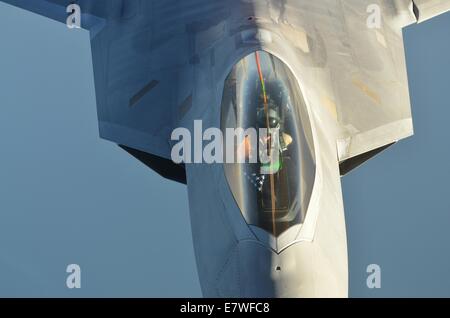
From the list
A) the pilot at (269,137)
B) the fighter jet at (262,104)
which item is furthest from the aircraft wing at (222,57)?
the pilot at (269,137)

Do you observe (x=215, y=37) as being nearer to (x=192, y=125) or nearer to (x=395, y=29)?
(x=192, y=125)

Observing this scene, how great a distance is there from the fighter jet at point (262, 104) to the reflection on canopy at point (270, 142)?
0.02 meters

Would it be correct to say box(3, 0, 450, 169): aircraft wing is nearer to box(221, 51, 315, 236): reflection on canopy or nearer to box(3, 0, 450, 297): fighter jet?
box(3, 0, 450, 297): fighter jet

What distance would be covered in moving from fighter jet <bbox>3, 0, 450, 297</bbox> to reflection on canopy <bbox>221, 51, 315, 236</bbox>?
15 millimetres

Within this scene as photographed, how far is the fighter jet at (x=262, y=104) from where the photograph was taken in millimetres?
8734

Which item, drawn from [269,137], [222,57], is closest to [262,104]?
[269,137]

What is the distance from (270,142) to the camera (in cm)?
911

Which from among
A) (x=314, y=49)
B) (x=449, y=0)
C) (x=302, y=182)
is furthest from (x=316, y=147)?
(x=449, y=0)

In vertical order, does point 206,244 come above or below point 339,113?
below

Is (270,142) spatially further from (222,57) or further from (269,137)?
(222,57)

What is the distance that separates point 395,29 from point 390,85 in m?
1.57

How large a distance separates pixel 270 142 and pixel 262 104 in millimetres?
592

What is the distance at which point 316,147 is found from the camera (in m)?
9.68

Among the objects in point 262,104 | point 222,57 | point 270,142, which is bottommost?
point 270,142
